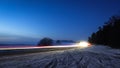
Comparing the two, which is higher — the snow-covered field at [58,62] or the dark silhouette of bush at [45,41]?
the dark silhouette of bush at [45,41]

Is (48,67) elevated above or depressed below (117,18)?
below

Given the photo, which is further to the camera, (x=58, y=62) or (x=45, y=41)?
(x=45, y=41)

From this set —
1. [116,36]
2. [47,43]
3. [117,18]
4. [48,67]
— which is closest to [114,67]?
[48,67]

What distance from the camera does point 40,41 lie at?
82938 millimetres

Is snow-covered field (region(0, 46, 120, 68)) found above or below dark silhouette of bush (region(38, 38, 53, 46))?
below

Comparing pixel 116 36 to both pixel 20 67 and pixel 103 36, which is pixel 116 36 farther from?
pixel 20 67

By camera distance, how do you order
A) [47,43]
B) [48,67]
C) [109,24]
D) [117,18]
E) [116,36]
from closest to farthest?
[48,67]
[116,36]
[47,43]
[117,18]
[109,24]

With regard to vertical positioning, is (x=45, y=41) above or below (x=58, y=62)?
above

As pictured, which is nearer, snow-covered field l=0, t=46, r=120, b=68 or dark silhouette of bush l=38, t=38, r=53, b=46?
snow-covered field l=0, t=46, r=120, b=68

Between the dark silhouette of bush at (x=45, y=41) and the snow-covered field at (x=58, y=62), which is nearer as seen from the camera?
the snow-covered field at (x=58, y=62)

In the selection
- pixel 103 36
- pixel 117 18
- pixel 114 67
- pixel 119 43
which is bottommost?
pixel 114 67

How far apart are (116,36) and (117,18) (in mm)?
25501

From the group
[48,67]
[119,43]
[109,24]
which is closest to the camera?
[48,67]

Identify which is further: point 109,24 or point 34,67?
point 109,24
